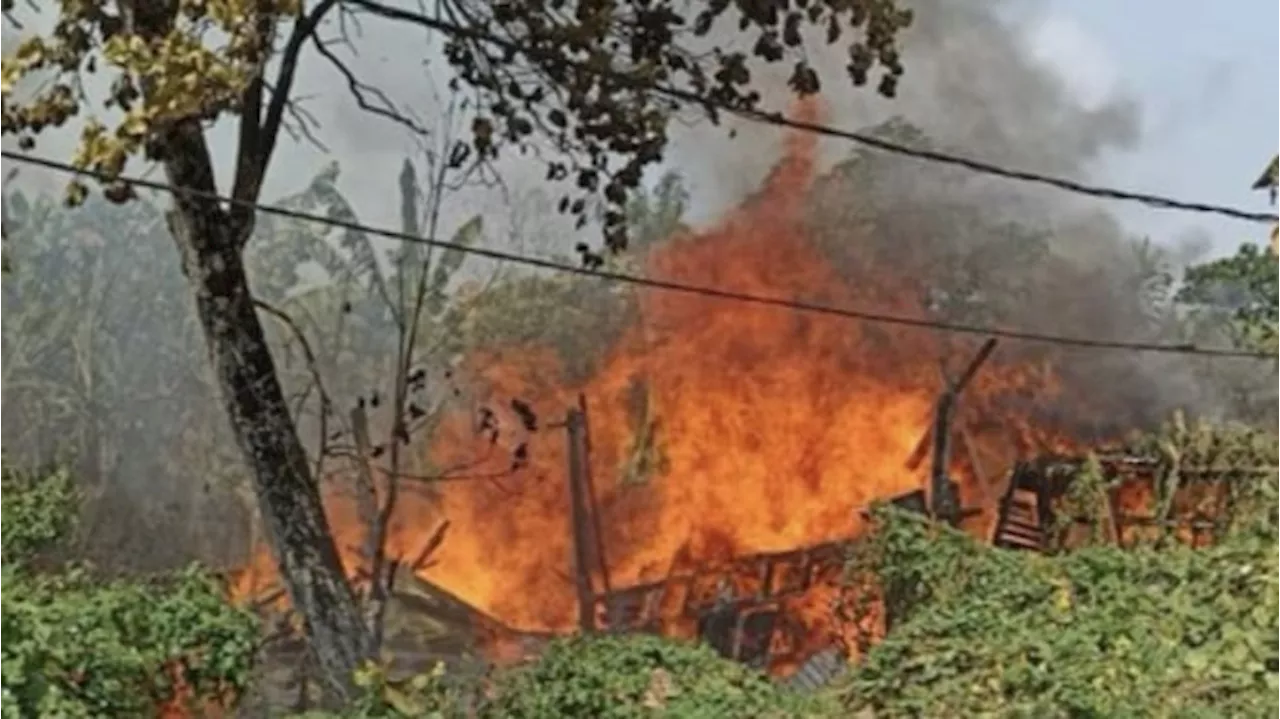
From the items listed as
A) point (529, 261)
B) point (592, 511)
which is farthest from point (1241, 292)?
point (529, 261)

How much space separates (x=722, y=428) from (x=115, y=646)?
511 inches

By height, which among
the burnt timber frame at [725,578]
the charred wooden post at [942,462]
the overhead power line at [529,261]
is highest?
the overhead power line at [529,261]

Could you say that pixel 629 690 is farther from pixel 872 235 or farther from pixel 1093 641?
pixel 872 235

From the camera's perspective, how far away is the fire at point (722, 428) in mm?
18656

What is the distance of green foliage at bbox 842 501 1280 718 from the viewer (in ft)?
25.7

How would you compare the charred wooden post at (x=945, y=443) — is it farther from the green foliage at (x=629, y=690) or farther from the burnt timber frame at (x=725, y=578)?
the green foliage at (x=629, y=690)

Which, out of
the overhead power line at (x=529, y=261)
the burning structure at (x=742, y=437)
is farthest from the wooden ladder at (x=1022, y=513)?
the overhead power line at (x=529, y=261)

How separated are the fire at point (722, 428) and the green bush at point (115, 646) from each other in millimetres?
7980

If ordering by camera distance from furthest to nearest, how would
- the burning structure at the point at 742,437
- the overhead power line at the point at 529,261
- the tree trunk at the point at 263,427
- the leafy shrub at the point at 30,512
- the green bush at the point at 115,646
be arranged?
the burning structure at the point at 742,437
the leafy shrub at the point at 30,512
the tree trunk at the point at 263,427
the overhead power line at the point at 529,261
the green bush at the point at 115,646

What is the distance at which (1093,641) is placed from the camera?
848 cm

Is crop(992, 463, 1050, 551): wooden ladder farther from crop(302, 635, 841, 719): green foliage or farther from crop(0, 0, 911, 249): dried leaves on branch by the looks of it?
crop(302, 635, 841, 719): green foliage

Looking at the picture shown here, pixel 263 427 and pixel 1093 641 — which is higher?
pixel 263 427

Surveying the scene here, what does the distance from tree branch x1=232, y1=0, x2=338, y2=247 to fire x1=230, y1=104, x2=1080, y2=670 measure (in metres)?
8.27

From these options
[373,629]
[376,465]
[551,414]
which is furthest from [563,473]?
[373,629]
